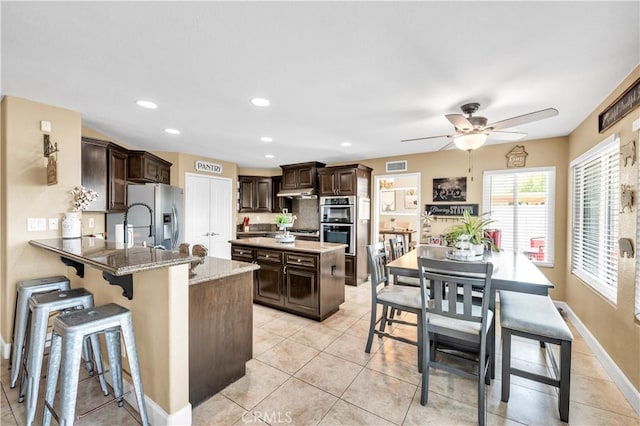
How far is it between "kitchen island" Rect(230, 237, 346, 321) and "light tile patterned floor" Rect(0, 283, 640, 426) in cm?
62

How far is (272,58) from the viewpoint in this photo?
1.88 meters

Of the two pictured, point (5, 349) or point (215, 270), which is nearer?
point (215, 270)

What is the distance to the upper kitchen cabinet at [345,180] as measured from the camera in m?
5.11

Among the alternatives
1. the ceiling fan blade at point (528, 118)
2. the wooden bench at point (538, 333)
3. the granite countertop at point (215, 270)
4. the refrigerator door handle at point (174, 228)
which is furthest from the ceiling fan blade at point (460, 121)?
the refrigerator door handle at point (174, 228)

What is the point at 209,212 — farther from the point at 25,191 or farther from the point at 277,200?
the point at 25,191

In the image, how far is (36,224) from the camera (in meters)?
2.60

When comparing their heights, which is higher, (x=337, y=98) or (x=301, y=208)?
(x=337, y=98)

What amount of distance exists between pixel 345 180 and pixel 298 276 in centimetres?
238

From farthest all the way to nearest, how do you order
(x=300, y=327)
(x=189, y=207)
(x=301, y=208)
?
(x=301, y=208), (x=189, y=207), (x=300, y=327)

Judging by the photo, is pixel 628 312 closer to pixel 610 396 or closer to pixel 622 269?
pixel 622 269

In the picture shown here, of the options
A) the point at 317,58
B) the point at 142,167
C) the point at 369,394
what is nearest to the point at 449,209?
the point at 369,394

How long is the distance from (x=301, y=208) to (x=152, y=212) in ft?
10.3

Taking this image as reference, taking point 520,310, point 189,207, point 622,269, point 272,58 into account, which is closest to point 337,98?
point 272,58

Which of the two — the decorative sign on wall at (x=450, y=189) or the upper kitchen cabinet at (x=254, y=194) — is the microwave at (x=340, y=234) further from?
the upper kitchen cabinet at (x=254, y=194)
